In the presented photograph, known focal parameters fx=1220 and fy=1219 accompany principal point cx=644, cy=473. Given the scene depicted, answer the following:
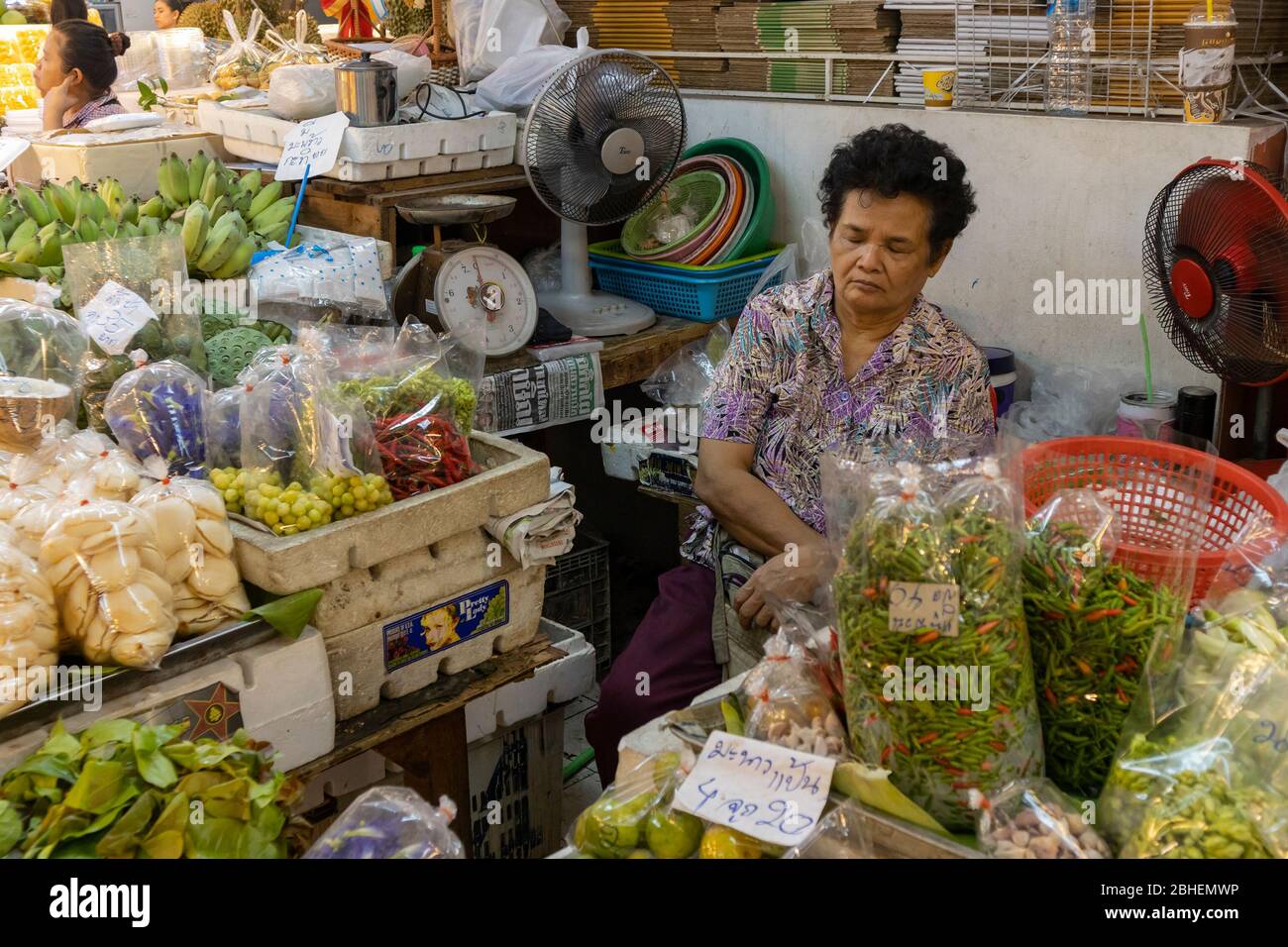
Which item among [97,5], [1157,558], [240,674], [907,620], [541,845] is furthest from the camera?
[97,5]

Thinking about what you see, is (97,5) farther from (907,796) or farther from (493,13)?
(907,796)

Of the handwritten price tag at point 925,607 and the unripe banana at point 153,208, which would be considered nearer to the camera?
the handwritten price tag at point 925,607

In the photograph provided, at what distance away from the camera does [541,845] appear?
8.09ft

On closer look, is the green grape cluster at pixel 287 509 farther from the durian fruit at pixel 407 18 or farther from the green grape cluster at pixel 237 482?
the durian fruit at pixel 407 18

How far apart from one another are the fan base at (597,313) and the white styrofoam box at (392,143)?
0.40m

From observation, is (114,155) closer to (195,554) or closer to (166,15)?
(195,554)

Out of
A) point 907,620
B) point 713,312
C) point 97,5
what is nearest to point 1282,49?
point 713,312

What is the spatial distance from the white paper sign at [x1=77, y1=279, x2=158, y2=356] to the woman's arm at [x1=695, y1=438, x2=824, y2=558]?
1.02m

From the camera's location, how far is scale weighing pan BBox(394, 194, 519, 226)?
2.70 meters

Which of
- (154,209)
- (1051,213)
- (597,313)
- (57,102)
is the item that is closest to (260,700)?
(154,209)

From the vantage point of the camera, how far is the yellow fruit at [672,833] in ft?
3.86

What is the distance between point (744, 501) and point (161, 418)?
0.99 metres

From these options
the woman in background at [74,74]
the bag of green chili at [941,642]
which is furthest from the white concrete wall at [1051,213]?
the woman in background at [74,74]
